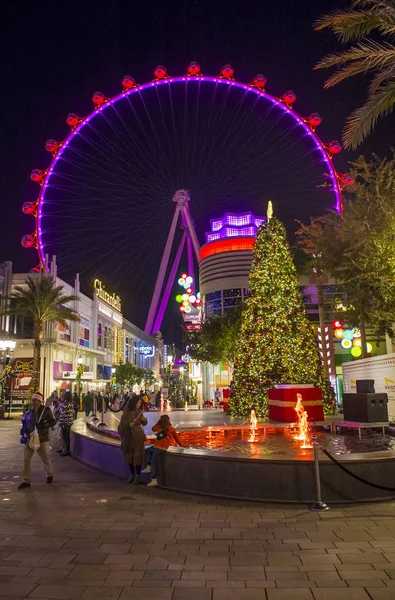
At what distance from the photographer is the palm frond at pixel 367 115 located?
10883 millimetres

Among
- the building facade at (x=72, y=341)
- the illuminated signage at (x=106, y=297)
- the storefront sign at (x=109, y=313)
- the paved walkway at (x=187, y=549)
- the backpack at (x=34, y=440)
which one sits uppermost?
the illuminated signage at (x=106, y=297)

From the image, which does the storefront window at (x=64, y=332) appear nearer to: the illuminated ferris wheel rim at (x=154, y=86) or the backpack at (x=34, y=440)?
the illuminated ferris wheel rim at (x=154, y=86)

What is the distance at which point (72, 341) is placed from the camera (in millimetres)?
56188

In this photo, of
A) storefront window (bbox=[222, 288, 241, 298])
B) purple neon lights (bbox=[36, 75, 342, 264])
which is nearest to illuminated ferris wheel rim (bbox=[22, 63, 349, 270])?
purple neon lights (bbox=[36, 75, 342, 264])

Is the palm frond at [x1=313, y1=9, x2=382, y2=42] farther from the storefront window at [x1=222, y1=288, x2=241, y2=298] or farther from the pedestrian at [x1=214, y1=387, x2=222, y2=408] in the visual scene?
the storefront window at [x1=222, y1=288, x2=241, y2=298]

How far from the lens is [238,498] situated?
825cm

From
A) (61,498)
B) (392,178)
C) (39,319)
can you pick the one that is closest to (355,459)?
(61,498)

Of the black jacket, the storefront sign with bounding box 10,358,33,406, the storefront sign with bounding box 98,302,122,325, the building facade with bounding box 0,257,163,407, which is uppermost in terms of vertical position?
the storefront sign with bounding box 98,302,122,325

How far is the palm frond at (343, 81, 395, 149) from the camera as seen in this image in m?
10.9

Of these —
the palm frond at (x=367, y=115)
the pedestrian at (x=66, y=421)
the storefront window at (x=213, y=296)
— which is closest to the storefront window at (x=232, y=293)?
the storefront window at (x=213, y=296)

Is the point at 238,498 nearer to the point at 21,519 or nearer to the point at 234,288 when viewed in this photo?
the point at 21,519

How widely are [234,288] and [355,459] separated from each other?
78.2 metres

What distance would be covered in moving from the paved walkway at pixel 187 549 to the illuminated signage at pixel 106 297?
63553 mm

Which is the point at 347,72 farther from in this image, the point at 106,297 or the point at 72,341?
the point at 106,297
